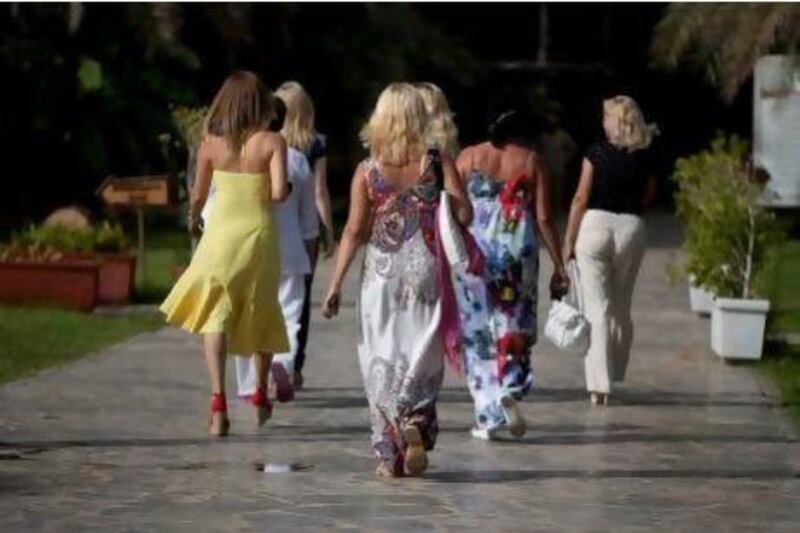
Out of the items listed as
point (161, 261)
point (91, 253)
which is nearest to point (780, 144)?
point (161, 261)

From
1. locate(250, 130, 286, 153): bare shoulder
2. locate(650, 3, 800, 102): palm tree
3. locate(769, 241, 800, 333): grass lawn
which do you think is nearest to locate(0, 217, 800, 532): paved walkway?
locate(250, 130, 286, 153): bare shoulder

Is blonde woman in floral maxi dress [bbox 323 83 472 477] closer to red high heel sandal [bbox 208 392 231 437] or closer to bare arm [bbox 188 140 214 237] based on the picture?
red high heel sandal [bbox 208 392 231 437]

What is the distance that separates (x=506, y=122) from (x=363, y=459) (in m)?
2.01

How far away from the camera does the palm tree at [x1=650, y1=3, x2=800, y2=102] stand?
23609mm

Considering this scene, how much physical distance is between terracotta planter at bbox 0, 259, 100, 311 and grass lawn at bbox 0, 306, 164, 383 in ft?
0.50

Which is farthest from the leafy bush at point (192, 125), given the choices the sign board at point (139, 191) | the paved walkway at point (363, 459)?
the paved walkway at point (363, 459)

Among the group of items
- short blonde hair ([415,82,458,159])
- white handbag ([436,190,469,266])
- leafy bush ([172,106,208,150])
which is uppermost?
short blonde hair ([415,82,458,159])

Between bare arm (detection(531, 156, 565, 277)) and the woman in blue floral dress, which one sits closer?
the woman in blue floral dress

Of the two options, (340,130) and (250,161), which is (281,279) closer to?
(250,161)

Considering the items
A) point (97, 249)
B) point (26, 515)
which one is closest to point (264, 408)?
point (26, 515)

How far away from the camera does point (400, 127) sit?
10773 mm

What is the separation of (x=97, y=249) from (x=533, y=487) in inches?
355

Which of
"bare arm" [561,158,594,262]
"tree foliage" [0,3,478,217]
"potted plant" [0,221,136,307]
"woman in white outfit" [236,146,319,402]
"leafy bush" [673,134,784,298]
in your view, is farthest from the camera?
"tree foliage" [0,3,478,217]

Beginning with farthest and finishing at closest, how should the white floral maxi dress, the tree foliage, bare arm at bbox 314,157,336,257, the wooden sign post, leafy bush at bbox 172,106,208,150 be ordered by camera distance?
1. the tree foliage
2. the wooden sign post
3. leafy bush at bbox 172,106,208,150
4. bare arm at bbox 314,157,336,257
5. the white floral maxi dress
